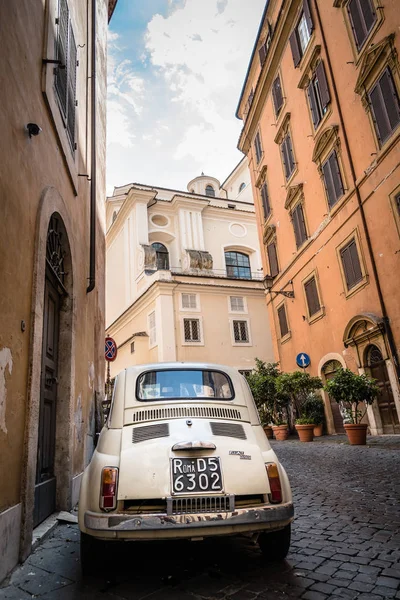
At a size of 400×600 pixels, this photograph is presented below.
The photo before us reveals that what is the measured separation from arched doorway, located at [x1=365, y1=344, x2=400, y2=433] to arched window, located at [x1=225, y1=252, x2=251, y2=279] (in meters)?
20.2

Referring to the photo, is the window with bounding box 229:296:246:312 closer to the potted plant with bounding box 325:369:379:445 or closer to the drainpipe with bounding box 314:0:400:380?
the drainpipe with bounding box 314:0:400:380

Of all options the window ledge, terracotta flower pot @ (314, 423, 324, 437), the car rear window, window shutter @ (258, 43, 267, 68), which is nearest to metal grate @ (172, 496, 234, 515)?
the car rear window

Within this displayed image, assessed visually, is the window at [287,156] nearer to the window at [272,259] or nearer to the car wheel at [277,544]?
the window at [272,259]

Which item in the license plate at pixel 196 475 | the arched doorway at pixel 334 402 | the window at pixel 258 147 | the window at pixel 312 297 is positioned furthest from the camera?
the window at pixel 258 147

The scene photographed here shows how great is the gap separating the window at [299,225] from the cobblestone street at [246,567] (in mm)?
13091

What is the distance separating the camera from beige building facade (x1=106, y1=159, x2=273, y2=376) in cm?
2425

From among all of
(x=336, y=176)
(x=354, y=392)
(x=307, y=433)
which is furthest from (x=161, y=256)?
(x=354, y=392)

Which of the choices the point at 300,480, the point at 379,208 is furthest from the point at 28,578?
the point at 379,208

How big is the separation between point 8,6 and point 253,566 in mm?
5075

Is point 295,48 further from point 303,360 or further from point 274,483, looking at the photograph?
point 274,483

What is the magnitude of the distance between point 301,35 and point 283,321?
11.8 metres

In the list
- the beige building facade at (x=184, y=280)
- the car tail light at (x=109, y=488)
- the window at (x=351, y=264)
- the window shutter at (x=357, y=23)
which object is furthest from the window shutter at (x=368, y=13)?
the beige building facade at (x=184, y=280)

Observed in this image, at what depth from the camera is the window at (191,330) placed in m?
24.1

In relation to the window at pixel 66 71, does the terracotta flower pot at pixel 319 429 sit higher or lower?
lower
